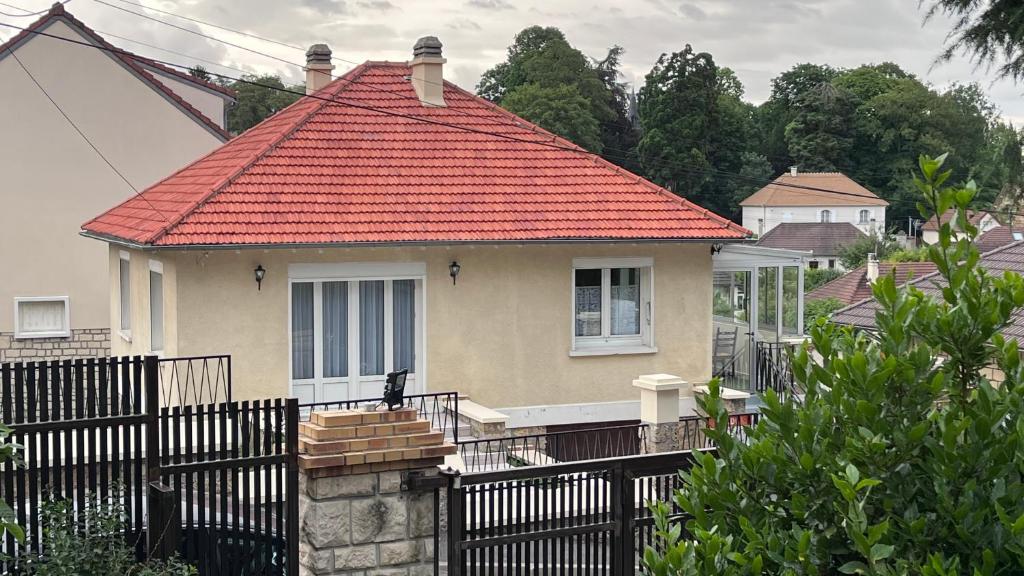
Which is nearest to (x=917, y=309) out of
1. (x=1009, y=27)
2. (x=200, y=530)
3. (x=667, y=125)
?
(x=200, y=530)

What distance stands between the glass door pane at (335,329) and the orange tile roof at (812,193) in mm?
71068

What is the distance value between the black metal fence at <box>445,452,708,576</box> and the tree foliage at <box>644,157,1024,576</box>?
392 cm

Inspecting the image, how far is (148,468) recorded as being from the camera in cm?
818

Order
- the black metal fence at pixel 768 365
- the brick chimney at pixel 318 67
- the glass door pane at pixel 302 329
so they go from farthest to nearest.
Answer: the brick chimney at pixel 318 67
the black metal fence at pixel 768 365
the glass door pane at pixel 302 329

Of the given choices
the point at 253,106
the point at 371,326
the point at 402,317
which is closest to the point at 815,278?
the point at 253,106

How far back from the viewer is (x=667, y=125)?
7944cm

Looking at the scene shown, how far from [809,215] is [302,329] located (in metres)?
85.7

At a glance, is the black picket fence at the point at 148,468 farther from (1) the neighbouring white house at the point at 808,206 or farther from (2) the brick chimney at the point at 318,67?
(1) the neighbouring white house at the point at 808,206

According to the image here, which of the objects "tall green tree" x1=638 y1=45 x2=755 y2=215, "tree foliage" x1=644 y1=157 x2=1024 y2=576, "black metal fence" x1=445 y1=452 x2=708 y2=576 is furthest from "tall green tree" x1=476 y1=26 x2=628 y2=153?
"tree foliage" x1=644 y1=157 x2=1024 y2=576

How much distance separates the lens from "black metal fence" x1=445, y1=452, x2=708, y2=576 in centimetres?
823

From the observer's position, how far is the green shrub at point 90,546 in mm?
7672

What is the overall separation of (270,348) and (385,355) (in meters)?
1.70

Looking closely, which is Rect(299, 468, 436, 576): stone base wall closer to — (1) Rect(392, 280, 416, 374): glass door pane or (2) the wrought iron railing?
(2) the wrought iron railing

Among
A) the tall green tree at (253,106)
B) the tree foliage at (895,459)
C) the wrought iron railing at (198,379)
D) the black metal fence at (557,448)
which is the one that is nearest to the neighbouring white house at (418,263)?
the wrought iron railing at (198,379)
